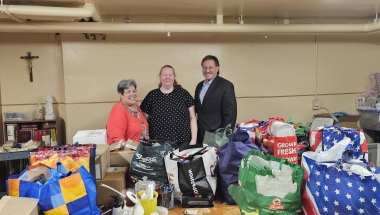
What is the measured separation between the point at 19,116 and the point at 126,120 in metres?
2.08

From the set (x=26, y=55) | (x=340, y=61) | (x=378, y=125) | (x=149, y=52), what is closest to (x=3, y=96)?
(x=26, y=55)

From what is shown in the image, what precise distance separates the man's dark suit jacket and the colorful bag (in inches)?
70.7

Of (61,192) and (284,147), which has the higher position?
(284,147)

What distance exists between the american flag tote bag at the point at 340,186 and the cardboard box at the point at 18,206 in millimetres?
1225

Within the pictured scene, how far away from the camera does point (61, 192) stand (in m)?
1.43

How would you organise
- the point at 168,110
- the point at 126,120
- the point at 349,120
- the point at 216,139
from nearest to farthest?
the point at 216,139 → the point at 126,120 → the point at 168,110 → the point at 349,120

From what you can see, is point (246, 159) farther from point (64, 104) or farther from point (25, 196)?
point (64, 104)

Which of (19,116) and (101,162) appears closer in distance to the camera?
(101,162)

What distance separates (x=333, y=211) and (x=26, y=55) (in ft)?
13.7

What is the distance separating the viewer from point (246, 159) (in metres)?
1.63

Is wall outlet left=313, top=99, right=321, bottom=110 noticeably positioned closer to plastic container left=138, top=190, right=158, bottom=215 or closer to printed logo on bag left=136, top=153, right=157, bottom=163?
printed logo on bag left=136, top=153, right=157, bottom=163

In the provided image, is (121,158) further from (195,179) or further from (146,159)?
(195,179)

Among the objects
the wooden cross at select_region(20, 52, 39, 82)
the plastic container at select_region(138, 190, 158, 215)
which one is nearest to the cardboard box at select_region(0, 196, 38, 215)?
the plastic container at select_region(138, 190, 158, 215)

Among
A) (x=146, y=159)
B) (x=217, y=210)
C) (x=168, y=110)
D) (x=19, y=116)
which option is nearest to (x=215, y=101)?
(x=168, y=110)
